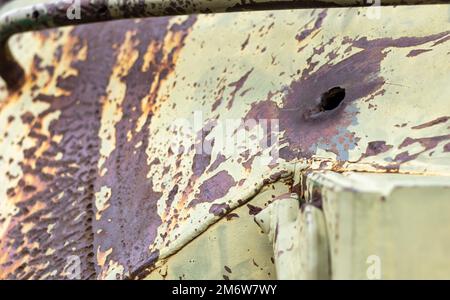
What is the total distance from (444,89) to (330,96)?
0.13 metres

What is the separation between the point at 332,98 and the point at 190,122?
191 mm

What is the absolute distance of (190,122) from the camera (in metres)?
0.82

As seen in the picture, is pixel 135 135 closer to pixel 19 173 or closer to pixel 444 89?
pixel 19 173

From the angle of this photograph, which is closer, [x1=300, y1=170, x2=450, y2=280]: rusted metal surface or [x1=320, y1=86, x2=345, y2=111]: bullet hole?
[x1=300, y1=170, x2=450, y2=280]: rusted metal surface

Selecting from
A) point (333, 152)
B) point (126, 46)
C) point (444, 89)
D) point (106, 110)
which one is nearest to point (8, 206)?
point (106, 110)

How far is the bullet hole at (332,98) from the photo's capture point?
74 cm

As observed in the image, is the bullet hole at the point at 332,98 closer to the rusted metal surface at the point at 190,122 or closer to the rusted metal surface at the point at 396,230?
the rusted metal surface at the point at 190,122

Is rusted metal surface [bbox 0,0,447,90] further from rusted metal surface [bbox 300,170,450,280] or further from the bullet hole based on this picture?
rusted metal surface [bbox 300,170,450,280]

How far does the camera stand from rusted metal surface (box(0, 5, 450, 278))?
2.27 ft

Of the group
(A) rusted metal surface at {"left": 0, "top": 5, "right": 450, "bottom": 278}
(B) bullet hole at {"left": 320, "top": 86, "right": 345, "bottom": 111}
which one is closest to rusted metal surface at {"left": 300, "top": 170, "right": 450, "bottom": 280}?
(A) rusted metal surface at {"left": 0, "top": 5, "right": 450, "bottom": 278}

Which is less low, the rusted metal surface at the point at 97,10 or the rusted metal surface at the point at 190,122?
the rusted metal surface at the point at 97,10

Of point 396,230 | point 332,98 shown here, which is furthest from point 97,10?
point 396,230

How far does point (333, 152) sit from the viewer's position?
68 cm

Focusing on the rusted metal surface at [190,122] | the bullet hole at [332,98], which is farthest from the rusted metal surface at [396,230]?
the bullet hole at [332,98]
